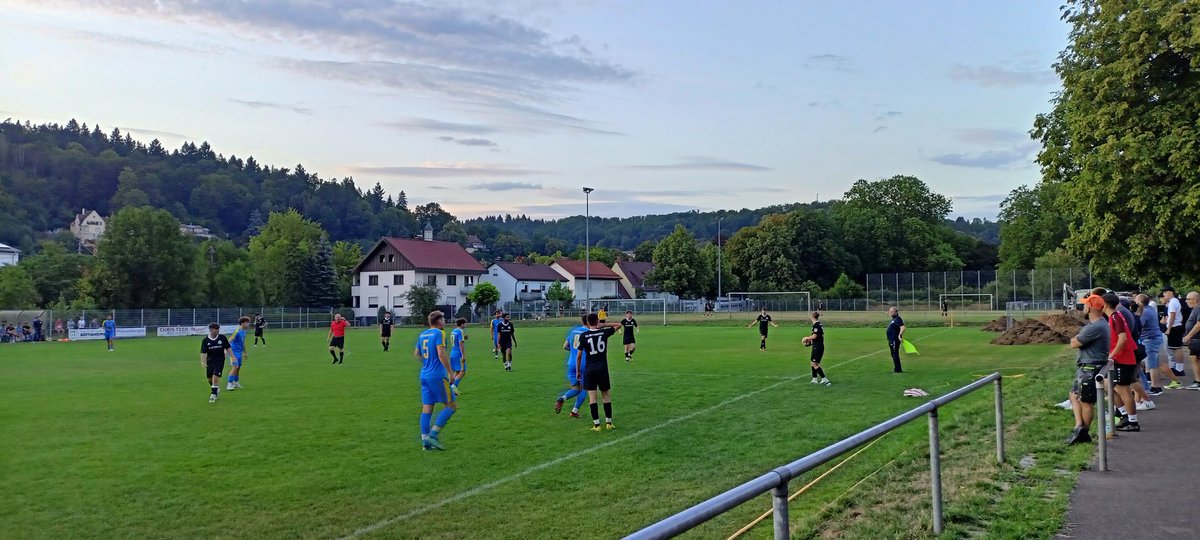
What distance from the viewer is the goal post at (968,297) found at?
54.8 metres

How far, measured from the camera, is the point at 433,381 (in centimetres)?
1109

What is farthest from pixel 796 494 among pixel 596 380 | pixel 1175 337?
pixel 1175 337

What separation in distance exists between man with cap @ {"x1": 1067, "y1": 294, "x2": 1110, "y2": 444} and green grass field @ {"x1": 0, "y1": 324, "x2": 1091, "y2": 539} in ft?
1.40

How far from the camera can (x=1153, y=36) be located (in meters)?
19.9

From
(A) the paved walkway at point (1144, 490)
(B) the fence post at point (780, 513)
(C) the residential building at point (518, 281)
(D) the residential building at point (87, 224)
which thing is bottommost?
(A) the paved walkway at point (1144, 490)

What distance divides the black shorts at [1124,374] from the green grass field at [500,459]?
2.97 feet

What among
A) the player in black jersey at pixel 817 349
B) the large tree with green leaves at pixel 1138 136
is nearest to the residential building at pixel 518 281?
the large tree with green leaves at pixel 1138 136

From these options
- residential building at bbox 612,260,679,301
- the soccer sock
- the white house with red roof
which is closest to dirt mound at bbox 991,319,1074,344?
the soccer sock

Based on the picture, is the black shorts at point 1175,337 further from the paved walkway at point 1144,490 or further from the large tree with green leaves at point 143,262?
the large tree with green leaves at point 143,262

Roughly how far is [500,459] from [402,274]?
73.1m

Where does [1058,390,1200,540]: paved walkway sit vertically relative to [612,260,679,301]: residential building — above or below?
below

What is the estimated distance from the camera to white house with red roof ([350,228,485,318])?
80.8 m

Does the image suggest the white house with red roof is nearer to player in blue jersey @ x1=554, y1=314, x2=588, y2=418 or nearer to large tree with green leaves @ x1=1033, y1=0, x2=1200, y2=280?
large tree with green leaves @ x1=1033, y1=0, x2=1200, y2=280

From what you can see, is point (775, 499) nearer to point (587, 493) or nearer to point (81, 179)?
point (587, 493)
